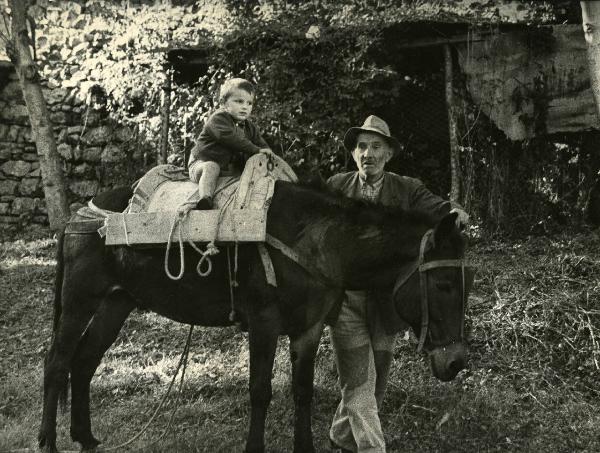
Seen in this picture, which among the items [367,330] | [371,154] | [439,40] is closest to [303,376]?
[367,330]

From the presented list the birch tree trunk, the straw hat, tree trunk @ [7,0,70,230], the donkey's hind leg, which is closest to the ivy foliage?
tree trunk @ [7,0,70,230]

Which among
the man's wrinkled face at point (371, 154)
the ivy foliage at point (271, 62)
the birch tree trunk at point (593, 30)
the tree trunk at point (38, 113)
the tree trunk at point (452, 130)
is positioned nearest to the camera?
the man's wrinkled face at point (371, 154)

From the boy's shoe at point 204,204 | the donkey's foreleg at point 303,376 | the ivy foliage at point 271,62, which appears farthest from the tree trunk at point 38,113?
the donkey's foreleg at point 303,376

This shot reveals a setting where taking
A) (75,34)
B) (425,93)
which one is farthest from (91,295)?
(75,34)

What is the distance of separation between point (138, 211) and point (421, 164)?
5756 millimetres

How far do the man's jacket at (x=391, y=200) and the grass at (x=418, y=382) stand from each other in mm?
1067

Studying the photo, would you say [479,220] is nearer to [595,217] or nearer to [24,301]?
[595,217]

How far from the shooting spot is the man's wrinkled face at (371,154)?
4.06 m

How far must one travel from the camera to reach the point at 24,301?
7.46 m

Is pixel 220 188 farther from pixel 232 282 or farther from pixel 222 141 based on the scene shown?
pixel 232 282

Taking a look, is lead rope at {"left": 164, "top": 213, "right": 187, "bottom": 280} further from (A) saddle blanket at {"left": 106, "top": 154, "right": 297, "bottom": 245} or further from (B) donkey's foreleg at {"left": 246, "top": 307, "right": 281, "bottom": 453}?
(B) donkey's foreleg at {"left": 246, "top": 307, "right": 281, "bottom": 453}

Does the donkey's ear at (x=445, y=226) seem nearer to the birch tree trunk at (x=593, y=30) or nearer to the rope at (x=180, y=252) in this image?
the rope at (x=180, y=252)

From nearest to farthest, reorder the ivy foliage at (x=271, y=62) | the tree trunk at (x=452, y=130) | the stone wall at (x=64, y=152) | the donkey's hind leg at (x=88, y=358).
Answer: the donkey's hind leg at (x=88, y=358) < the tree trunk at (x=452, y=130) < the ivy foliage at (x=271, y=62) < the stone wall at (x=64, y=152)

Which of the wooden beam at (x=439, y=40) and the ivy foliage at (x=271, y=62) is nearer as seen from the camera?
the wooden beam at (x=439, y=40)
